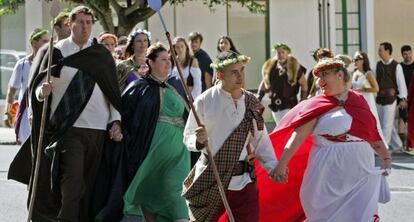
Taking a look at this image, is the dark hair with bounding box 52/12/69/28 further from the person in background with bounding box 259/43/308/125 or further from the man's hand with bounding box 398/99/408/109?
the man's hand with bounding box 398/99/408/109

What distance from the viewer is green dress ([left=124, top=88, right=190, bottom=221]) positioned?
895 centimetres

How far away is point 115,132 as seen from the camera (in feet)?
27.9

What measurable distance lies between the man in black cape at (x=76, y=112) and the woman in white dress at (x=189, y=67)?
4.51m

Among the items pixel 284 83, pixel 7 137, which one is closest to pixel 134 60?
pixel 284 83

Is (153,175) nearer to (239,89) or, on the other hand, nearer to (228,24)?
(239,89)

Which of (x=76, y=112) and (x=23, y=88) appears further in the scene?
(x=23, y=88)

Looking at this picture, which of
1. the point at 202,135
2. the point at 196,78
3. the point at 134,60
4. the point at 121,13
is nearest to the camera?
the point at 202,135

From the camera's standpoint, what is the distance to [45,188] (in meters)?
8.75

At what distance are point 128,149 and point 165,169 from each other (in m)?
0.39

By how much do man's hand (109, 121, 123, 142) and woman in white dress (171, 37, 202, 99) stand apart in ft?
14.7

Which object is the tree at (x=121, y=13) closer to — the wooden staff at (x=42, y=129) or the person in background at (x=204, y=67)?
the person in background at (x=204, y=67)

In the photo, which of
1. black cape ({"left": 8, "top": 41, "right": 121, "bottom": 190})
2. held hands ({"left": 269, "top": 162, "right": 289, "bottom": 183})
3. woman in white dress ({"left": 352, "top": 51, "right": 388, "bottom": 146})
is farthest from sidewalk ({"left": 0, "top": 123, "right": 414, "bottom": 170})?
held hands ({"left": 269, "top": 162, "right": 289, "bottom": 183})

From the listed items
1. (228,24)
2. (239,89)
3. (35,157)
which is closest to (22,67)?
(35,157)

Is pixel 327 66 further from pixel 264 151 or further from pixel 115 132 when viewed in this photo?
pixel 115 132
